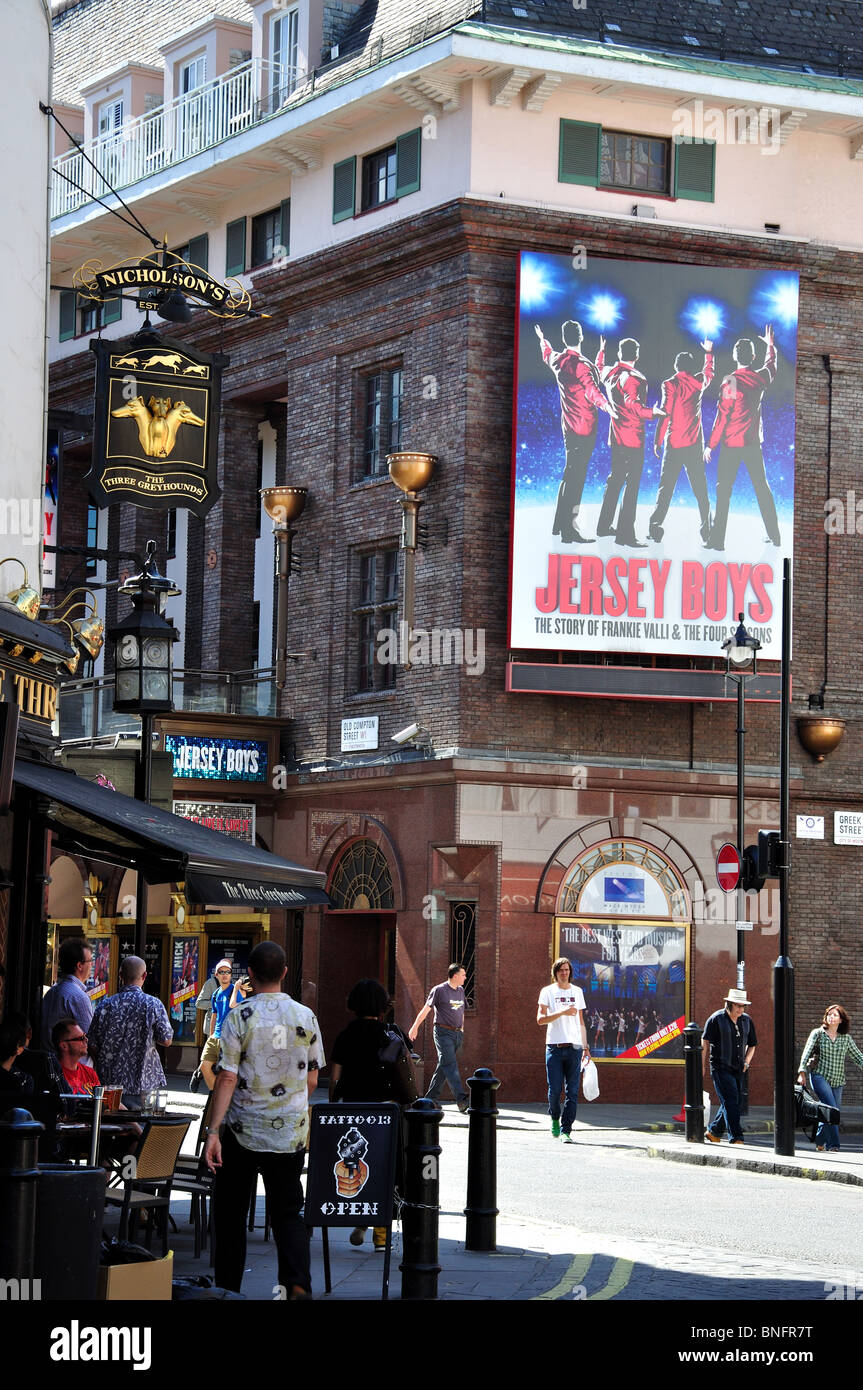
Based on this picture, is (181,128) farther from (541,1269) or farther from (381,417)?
(541,1269)

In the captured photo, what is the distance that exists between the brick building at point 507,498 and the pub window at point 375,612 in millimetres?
59

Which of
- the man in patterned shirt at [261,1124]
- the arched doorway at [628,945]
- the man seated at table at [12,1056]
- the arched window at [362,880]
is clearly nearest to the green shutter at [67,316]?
the arched window at [362,880]

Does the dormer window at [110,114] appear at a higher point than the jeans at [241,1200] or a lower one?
higher

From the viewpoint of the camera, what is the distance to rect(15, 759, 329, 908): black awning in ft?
41.5

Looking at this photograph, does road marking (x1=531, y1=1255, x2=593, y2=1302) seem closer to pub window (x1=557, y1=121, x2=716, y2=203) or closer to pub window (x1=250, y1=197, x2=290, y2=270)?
pub window (x1=557, y1=121, x2=716, y2=203)

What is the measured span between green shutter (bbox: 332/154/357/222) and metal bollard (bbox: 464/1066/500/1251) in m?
21.5

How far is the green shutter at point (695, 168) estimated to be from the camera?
100ft

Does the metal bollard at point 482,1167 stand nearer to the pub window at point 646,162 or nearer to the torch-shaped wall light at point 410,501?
the torch-shaped wall light at point 410,501

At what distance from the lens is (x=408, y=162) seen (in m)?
30.8

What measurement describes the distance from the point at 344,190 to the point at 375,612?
6.69m

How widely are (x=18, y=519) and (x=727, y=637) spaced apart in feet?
54.5

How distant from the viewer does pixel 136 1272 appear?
838 cm

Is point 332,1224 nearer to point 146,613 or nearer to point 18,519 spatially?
point 18,519

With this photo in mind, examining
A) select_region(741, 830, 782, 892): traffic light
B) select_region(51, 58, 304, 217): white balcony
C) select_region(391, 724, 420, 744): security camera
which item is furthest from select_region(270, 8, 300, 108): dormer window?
select_region(741, 830, 782, 892): traffic light
